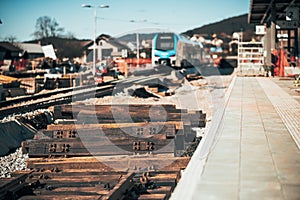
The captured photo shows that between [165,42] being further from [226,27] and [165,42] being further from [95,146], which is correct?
[226,27]

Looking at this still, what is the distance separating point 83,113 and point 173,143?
2309 mm

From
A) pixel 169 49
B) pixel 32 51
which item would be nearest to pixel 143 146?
pixel 169 49

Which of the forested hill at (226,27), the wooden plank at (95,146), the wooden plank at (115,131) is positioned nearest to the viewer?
the wooden plank at (95,146)

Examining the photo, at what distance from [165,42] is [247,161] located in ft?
95.9

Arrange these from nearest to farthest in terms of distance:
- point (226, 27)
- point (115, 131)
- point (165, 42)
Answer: point (115, 131) → point (165, 42) → point (226, 27)

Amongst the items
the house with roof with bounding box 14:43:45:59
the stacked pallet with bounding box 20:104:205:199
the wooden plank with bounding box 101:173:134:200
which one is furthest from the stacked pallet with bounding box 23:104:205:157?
the house with roof with bounding box 14:43:45:59

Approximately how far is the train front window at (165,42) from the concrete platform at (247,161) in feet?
79.7

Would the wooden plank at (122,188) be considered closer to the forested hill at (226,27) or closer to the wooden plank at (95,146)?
the wooden plank at (95,146)

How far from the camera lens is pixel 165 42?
3428 centimetres

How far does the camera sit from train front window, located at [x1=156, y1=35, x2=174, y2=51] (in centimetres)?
3375

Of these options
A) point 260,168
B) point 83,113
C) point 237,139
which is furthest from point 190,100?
point 260,168

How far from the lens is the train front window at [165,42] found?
33750 millimetres

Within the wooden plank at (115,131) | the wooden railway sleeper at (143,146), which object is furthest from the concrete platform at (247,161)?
the wooden railway sleeper at (143,146)

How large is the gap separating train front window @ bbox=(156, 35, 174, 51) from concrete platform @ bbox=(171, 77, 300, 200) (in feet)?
79.7
